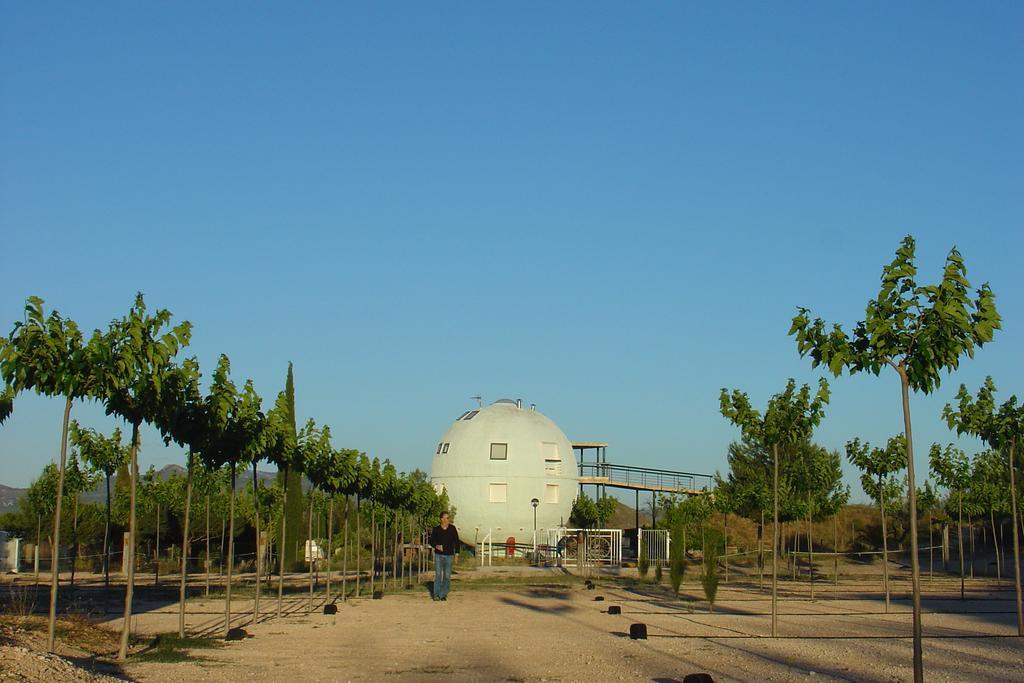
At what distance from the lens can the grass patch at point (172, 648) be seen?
1325 cm

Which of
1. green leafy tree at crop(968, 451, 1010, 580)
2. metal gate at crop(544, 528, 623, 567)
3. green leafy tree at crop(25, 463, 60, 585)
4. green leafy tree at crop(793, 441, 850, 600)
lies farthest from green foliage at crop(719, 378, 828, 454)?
metal gate at crop(544, 528, 623, 567)

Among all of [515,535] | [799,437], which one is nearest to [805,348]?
[799,437]

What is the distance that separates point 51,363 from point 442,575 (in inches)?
612

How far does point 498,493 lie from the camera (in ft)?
191

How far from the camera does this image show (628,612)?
74.1 ft

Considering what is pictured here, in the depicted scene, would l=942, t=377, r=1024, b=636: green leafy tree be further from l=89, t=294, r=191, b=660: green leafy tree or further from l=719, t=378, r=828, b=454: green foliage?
l=89, t=294, r=191, b=660: green leafy tree

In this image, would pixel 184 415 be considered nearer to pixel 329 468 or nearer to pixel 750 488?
pixel 329 468

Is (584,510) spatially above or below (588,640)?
above

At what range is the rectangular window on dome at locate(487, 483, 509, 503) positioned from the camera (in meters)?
57.9

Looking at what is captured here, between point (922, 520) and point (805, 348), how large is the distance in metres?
50.0

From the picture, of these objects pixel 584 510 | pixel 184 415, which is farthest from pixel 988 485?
pixel 584 510

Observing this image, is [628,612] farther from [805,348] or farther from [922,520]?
[922,520]

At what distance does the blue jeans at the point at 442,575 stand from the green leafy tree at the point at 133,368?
13279 millimetres

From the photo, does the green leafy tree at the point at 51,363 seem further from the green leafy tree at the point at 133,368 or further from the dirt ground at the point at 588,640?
the dirt ground at the point at 588,640
